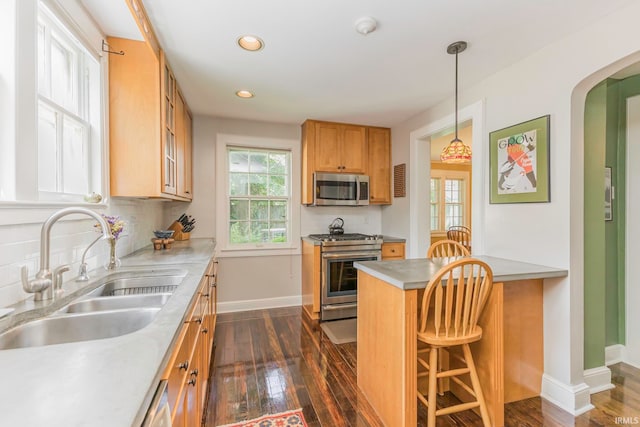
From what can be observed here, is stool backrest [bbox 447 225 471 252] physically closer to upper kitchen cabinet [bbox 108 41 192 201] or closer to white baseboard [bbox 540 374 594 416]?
white baseboard [bbox 540 374 594 416]

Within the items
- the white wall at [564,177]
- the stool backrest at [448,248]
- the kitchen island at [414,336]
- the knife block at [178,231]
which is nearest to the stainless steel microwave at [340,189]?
the stool backrest at [448,248]

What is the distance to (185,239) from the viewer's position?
10.7ft

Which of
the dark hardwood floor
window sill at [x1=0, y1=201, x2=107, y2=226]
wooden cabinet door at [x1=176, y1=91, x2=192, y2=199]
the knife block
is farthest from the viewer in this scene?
the knife block

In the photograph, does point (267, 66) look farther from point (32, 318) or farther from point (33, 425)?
point (33, 425)

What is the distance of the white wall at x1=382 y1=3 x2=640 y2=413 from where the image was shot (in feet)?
5.54

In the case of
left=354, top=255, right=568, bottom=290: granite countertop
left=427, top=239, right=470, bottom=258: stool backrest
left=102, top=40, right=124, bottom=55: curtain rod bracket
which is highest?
left=102, top=40, right=124, bottom=55: curtain rod bracket

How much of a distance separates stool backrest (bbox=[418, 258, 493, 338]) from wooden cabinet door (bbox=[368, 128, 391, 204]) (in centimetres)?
231

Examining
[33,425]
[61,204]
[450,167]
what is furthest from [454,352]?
[450,167]

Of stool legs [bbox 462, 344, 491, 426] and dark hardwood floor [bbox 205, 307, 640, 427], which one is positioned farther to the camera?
dark hardwood floor [bbox 205, 307, 640, 427]

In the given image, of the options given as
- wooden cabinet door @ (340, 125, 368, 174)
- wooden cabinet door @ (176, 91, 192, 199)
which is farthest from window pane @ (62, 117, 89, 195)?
wooden cabinet door @ (340, 125, 368, 174)

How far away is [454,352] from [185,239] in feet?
9.47

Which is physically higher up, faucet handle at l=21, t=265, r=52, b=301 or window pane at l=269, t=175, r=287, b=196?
window pane at l=269, t=175, r=287, b=196

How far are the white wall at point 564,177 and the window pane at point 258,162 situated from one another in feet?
9.17

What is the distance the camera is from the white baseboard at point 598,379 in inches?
77.7
